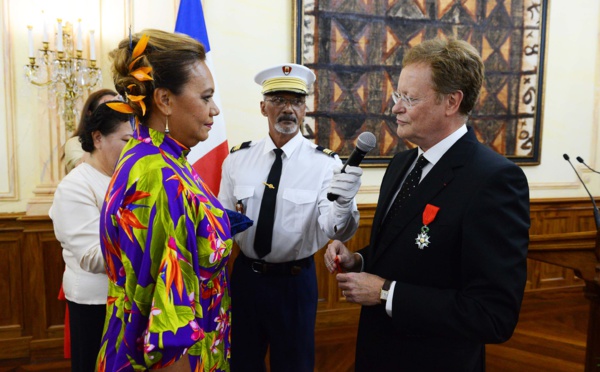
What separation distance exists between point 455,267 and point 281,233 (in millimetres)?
977

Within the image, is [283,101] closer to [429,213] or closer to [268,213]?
[268,213]

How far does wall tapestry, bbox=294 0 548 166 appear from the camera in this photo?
3.55m

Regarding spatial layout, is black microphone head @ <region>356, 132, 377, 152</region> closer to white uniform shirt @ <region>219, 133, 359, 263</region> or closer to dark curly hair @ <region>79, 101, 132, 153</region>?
white uniform shirt @ <region>219, 133, 359, 263</region>

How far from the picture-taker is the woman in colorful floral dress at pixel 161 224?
40.8 inches

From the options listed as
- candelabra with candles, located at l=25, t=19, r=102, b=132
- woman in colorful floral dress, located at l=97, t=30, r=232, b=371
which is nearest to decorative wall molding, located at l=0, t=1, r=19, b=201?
candelabra with candles, located at l=25, t=19, r=102, b=132

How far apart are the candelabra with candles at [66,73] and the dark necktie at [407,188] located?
7.91ft

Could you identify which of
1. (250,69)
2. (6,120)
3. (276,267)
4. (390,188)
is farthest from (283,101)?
Result: (6,120)

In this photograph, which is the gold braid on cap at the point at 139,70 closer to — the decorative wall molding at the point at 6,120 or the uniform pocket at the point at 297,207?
the uniform pocket at the point at 297,207

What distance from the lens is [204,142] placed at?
2832 millimetres

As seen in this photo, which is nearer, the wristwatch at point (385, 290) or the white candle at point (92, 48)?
the wristwatch at point (385, 290)

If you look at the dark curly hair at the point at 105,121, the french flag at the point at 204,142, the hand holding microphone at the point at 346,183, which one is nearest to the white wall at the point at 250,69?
the french flag at the point at 204,142

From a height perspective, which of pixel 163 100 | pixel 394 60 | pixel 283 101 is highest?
pixel 394 60

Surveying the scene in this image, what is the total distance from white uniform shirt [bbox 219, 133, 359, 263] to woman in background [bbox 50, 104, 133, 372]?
0.61 meters

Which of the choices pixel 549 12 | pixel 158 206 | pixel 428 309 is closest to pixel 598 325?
pixel 428 309
